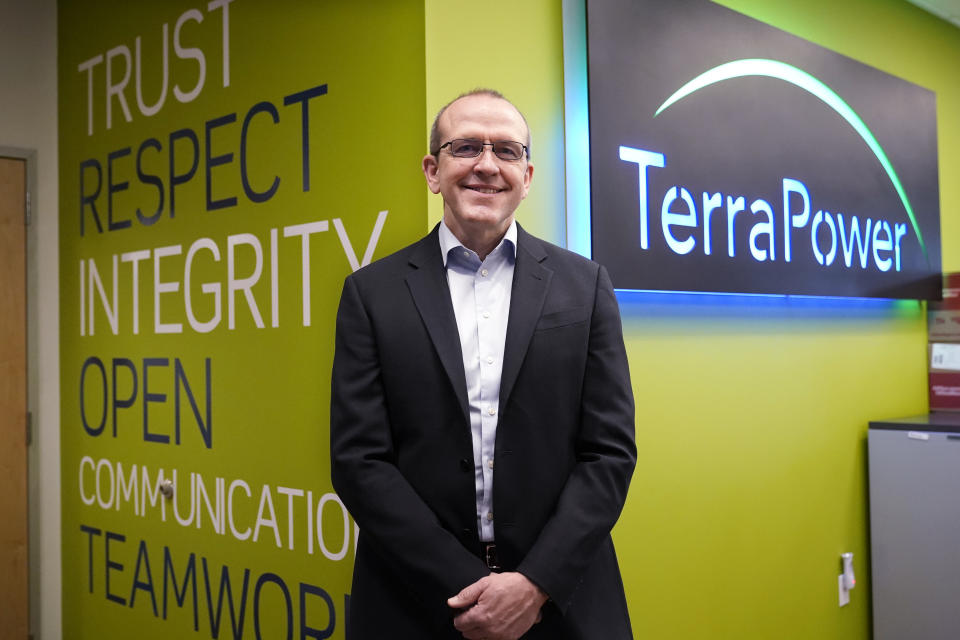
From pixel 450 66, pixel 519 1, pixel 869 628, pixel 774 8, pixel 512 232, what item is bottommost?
pixel 869 628

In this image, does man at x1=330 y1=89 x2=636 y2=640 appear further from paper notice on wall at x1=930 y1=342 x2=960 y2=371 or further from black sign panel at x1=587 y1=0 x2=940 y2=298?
paper notice on wall at x1=930 y1=342 x2=960 y2=371

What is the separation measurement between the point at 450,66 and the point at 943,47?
3361 mm

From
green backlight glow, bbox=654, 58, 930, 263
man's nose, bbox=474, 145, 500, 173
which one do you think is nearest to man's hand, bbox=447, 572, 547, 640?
man's nose, bbox=474, 145, 500, 173

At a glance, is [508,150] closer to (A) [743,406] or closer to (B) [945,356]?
(A) [743,406]

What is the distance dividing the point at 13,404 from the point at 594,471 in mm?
2772

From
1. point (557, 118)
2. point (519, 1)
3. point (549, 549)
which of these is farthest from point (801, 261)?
point (549, 549)

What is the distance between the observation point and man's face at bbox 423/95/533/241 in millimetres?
1479

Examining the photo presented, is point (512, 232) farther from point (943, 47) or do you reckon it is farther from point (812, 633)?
point (943, 47)

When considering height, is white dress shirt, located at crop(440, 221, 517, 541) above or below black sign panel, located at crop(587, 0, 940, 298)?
below

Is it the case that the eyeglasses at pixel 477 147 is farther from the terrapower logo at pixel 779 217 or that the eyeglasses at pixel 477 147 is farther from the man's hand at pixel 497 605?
the terrapower logo at pixel 779 217

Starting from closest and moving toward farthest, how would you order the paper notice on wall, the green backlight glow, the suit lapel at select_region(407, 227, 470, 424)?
1. the suit lapel at select_region(407, 227, 470, 424)
2. the green backlight glow
3. the paper notice on wall

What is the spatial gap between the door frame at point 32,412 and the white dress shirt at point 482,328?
2473mm

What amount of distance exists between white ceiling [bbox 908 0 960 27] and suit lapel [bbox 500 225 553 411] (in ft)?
11.3

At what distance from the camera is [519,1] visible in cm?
225
